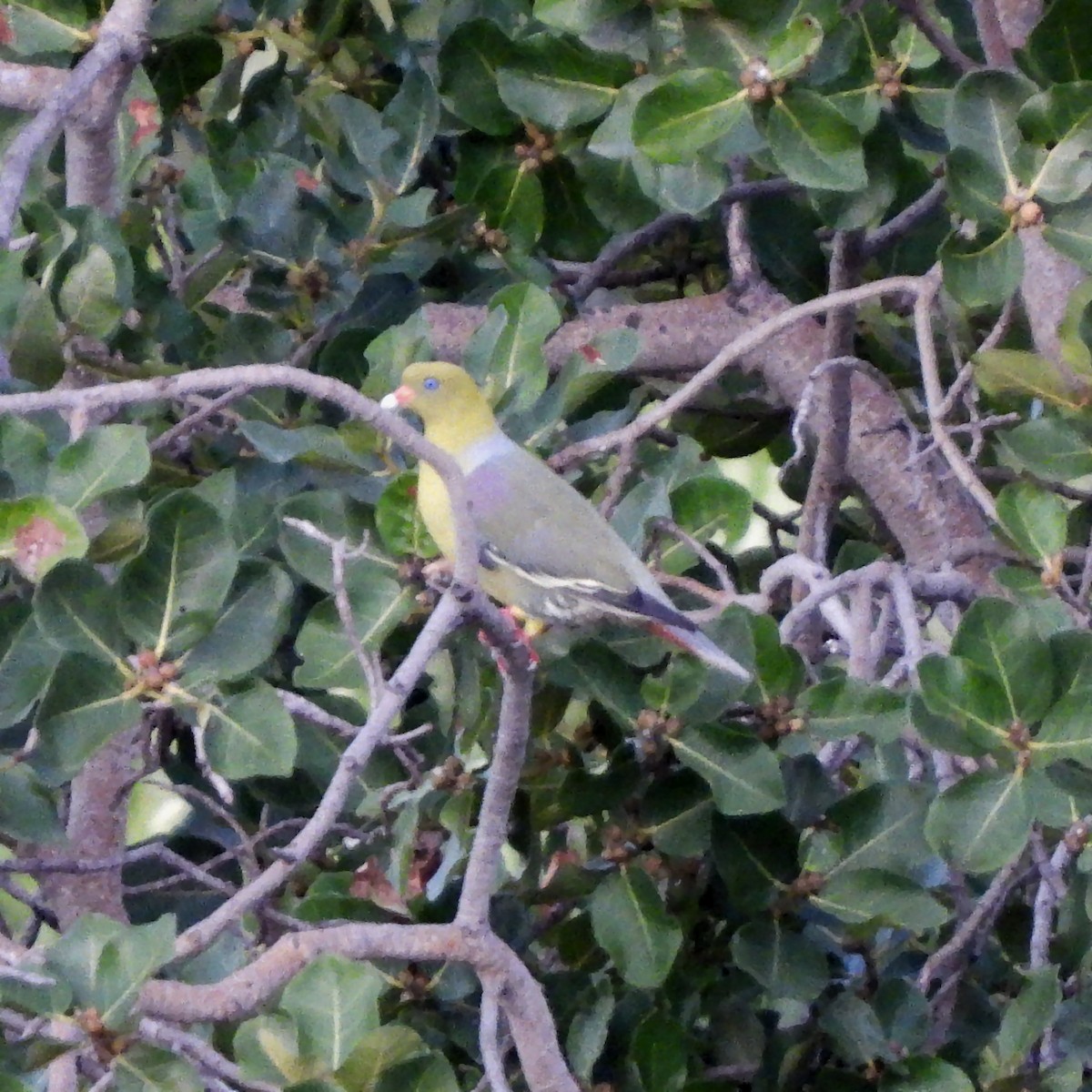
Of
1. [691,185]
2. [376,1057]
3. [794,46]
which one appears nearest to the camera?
[376,1057]

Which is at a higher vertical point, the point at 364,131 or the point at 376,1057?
the point at 364,131

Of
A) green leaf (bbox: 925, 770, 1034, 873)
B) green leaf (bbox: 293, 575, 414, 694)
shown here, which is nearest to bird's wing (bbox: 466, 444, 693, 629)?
green leaf (bbox: 293, 575, 414, 694)

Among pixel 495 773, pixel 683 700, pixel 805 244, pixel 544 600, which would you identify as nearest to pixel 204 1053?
pixel 495 773

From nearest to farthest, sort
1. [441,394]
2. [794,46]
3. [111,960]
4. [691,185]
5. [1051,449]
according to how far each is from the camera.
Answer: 1. [111,960]
2. [794,46]
3. [1051,449]
4. [691,185]
5. [441,394]

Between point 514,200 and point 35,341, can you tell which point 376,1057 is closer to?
point 35,341

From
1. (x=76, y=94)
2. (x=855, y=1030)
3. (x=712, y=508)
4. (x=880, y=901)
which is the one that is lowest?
(x=855, y=1030)

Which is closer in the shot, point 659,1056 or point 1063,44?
point 659,1056

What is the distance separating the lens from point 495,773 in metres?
1.61

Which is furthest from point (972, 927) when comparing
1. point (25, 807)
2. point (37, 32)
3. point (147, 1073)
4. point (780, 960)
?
point (37, 32)

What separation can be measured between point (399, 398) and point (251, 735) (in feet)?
2.45

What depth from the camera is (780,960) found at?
1867 millimetres

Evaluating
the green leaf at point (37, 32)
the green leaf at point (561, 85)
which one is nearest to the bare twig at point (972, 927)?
the green leaf at point (561, 85)

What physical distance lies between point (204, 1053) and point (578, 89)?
4.33 ft

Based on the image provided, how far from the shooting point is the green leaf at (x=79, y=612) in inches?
64.7
